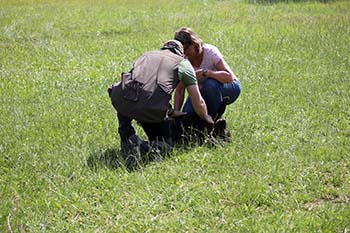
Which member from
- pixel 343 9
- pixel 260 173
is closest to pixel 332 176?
pixel 260 173

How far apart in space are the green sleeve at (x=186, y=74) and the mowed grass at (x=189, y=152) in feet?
2.05

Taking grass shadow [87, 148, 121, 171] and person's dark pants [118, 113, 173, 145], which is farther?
person's dark pants [118, 113, 173, 145]

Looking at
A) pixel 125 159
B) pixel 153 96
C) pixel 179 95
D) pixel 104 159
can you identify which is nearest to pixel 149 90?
pixel 153 96

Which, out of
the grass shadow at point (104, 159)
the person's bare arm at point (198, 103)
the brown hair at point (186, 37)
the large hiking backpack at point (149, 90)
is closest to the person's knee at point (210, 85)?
the person's bare arm at point (198, 103)

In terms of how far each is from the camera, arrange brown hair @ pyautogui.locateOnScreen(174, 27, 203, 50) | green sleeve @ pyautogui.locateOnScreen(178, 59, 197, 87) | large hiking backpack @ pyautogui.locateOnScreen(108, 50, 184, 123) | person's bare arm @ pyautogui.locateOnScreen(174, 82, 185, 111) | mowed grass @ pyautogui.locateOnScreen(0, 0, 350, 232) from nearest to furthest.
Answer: mowed grass @ pyautogui.locateOnScreen(0, 0, 350, 232) < large hiking backpack @ pyautogui.locateOnScreen(108, 50, 184, 123) < green sleeve @ pyautogui.locateOnScreen(178, 59, 197, 87) < brown hair @ pyautogui.locateOnScreen(174, 27, 203, 50) < person's bare arm @ pyautogui.locateOnScreen(174, 82, 185, 111)

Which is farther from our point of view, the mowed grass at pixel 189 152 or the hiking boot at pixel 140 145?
the hiking boot at pixel 140 145

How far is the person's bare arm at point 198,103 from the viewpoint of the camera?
497cm

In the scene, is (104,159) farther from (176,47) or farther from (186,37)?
(186,37)

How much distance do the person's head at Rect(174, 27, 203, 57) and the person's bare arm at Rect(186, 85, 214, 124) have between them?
0.43 m

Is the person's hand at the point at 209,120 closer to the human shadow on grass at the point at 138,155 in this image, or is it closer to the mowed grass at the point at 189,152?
the human shadow on grass at the point at 138,155

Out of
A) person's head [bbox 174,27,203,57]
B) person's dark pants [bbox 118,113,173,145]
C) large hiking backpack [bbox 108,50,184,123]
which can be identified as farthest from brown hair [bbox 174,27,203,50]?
person's dark pants [bbox 118,113,173,145]

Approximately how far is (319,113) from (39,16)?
38.5 ft

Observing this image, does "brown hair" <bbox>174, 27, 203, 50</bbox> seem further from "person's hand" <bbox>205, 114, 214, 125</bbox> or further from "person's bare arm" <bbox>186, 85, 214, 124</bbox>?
"person's hand" <bbox>205, 114, 214, 125</bbox>

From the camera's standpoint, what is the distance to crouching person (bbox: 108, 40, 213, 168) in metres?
4.77
